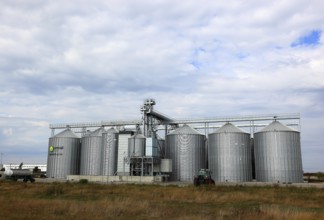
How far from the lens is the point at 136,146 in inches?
2872

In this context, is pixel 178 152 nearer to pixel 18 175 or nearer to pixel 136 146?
pixel 136 146

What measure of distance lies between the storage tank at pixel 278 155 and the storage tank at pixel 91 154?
36.9 meters

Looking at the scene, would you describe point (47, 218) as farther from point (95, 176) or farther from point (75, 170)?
point (75, 170)

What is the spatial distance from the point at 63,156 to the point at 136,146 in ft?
74.4

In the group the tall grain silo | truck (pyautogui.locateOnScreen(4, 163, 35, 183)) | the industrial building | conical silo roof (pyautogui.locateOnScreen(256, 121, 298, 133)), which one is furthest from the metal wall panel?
conical silo roof (pyautogui.locateOnScreen(256, 121, 298, 133))

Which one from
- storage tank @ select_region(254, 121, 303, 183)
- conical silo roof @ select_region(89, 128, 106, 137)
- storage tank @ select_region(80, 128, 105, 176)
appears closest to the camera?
storage tank @ select_region(254, 121, 303, 183)

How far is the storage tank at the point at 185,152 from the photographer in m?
74.7

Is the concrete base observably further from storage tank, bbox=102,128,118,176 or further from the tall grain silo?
the tall grain silo

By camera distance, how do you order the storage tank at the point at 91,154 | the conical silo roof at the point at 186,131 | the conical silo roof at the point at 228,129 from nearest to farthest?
1. the conical silo roof at the point at 228,129
2. the conical silo roof at the point at 186,131
3. the storage tank at the point at 91,154

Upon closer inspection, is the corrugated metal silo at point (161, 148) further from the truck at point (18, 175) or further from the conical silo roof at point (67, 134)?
the truck at point (18, 175)

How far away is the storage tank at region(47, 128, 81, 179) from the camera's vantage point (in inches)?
3278

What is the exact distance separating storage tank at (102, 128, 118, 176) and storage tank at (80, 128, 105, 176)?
2.50 metres

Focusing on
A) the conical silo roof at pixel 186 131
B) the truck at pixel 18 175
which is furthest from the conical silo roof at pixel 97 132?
the conical silo roof at pixel 186 131

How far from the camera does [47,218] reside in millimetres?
16562
